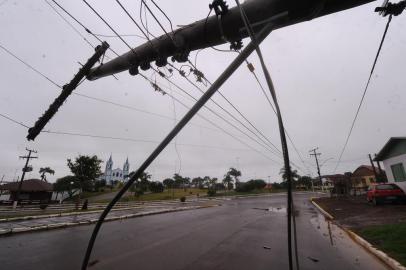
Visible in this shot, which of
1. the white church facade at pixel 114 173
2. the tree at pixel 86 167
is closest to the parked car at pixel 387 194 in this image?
the tree at pixel 86 167

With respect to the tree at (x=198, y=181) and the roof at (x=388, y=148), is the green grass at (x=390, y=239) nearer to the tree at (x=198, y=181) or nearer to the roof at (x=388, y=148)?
the roof at (x=388, y=148)

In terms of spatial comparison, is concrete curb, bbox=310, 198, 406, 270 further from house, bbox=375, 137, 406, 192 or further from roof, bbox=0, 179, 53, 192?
roof, bbox=0, 179, 53, 192

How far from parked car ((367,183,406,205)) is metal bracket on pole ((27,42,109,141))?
1985 cm

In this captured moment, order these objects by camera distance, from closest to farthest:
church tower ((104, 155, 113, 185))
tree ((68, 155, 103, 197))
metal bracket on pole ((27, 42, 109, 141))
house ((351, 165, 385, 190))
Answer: metal bracket on pole ((27, 42, 109, 141)), tree ((68, 155, 103, 197)), house ((351, 165, 385, 190)), church tower ((104, 155, 113, 185))

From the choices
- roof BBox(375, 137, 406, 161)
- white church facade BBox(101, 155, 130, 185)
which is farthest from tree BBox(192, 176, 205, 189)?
roof BBox(375, 137, 406, 161)

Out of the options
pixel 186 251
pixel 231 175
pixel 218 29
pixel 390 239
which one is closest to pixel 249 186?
pixel 231 175

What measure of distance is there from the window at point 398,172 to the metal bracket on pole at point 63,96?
23.1 meters

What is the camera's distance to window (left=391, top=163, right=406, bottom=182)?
18203 mm

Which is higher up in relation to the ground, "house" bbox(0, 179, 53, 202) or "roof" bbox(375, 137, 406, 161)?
"roof" bbox(375, 137, 406, 161)

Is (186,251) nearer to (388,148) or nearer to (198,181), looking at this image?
(388,148)

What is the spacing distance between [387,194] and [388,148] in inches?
260

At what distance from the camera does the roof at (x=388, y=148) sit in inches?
732

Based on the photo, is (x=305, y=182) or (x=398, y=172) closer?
(x=398, y=172)

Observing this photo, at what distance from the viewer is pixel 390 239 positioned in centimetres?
678
